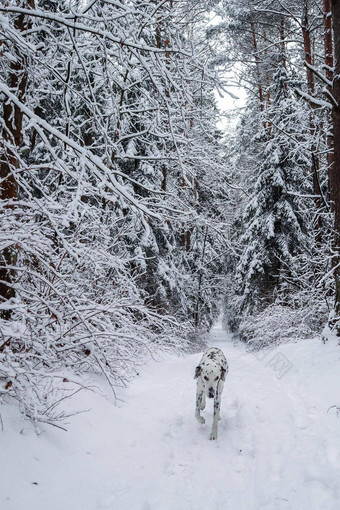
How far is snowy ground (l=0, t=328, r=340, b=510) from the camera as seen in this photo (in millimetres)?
3119

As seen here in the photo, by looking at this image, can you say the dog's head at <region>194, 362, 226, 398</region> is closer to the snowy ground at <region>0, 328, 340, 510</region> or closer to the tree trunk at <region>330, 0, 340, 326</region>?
the snowy ground at <region>0, 328, 340, 510</region>

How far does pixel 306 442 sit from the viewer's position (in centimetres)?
421

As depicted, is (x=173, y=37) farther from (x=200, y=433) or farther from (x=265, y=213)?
(x=265, y=213)

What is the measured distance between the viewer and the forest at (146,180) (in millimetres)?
3139

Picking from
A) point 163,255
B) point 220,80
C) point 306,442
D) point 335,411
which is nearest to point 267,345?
point 163,255

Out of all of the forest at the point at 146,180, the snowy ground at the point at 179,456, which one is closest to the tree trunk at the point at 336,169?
the forest at the point at 146,180

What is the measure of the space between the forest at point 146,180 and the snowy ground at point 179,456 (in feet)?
1.28

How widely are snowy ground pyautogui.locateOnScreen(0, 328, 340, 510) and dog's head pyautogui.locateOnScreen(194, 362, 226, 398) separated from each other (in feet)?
1.83

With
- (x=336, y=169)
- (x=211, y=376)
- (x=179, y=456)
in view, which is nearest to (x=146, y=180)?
(x=336, y=169)

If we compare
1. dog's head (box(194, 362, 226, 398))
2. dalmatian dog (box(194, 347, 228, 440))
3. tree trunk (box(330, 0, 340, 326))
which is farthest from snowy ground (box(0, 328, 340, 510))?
tree trunk (box(330, 0, 340, 326))

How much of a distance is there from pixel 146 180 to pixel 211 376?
377 inches

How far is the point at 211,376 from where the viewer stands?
494 centimetres

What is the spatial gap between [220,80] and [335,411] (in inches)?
174

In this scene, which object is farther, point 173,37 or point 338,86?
point 338,86
